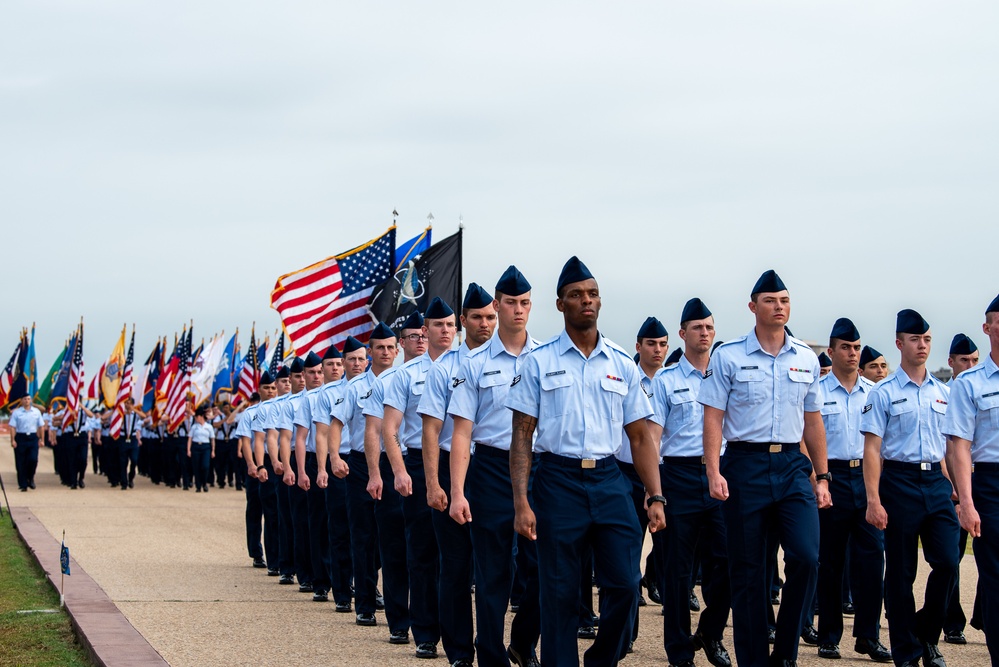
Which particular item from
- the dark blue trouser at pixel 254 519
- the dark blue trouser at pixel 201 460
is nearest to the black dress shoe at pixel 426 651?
the dark blue trouser at pixel 254 519

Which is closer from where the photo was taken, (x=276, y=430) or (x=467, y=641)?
(x=467, y=641)

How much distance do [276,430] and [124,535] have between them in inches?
226

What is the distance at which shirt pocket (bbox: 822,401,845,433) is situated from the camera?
396 inches

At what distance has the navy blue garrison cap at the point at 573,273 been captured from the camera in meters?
6.74

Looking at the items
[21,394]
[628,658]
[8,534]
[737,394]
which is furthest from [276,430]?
[21,394]

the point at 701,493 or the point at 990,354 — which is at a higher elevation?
the point at 990,354

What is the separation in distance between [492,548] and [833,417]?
3.53 metres

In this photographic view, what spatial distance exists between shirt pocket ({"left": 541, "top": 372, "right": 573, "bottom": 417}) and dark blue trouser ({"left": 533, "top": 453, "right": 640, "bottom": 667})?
0.76 feet

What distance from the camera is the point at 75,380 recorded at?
36.4 metres

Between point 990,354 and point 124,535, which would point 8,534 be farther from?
point 990,354

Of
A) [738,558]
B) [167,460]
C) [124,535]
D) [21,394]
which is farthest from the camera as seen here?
[167,460]

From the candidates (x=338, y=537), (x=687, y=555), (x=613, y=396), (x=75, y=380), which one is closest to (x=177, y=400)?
(x=75, y=380)

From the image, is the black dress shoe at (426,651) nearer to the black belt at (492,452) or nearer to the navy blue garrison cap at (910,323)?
the black belt at (492,452)

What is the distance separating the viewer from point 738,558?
302 inches
